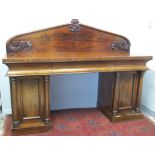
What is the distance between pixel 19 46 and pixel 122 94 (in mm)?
1327

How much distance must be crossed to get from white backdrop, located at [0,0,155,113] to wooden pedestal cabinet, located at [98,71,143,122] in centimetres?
39

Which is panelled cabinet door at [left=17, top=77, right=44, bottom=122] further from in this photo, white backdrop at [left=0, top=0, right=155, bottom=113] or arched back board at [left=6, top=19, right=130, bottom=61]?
white backdrop at [left=0, top=0, right=155, bottom=113]

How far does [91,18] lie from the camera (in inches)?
99.3

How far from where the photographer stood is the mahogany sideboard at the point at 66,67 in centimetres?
199

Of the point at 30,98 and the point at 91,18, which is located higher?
the point at 91,18

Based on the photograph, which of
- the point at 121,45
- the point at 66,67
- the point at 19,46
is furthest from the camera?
the point at 121,45

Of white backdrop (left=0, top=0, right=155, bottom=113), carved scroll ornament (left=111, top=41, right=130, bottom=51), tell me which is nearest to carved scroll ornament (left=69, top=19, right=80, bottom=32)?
white backdrop (left=0, top=0, right=155, bottom=113)

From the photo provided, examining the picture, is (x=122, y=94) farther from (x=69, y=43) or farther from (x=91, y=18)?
(x=91, y=18)

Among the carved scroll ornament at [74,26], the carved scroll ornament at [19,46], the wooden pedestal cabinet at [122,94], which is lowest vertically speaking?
the wooden pedestal cabinet at [122,94]

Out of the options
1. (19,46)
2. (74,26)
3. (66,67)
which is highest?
(74,26)

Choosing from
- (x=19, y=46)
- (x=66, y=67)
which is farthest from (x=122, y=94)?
(x=19, y=46)

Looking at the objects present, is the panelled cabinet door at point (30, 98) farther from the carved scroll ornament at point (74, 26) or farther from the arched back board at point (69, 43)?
the carved scroll ornament at point (74, 26)

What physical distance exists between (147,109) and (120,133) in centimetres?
81

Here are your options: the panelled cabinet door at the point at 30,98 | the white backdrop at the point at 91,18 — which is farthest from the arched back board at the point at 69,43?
the panelled cabinet door at the point at 30,98
